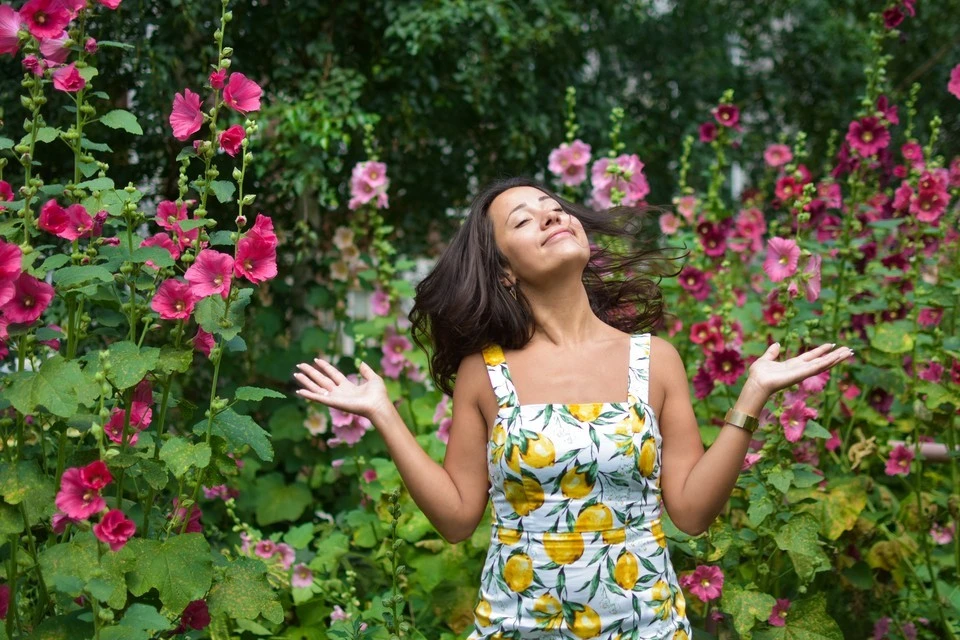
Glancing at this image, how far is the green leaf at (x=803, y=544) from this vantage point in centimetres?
211

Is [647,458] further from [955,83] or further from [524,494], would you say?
[955,83]

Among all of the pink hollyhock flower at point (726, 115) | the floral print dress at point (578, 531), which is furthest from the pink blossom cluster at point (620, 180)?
the floral print dress at point (578, 531)

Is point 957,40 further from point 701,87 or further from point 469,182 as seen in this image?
point 469,182

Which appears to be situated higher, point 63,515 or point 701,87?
point 701,87

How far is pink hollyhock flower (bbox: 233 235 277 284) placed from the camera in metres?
1.66

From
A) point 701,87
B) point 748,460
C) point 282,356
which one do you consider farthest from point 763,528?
point 701,87

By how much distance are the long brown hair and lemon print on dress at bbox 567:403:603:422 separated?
197mm

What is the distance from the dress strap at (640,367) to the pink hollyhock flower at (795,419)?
0.45m

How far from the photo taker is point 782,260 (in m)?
2.26

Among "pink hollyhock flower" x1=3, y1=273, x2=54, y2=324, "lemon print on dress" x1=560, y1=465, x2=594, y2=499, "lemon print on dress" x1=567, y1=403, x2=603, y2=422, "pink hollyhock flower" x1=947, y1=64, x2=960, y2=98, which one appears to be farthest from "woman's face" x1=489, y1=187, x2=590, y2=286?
"pink hollyhock flower" x1=947, y1=64, x2=960, y2=98

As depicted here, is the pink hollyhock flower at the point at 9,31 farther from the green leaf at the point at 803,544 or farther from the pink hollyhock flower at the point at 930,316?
the pink hollyhock flower at the point at 930,316

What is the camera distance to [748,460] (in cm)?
220

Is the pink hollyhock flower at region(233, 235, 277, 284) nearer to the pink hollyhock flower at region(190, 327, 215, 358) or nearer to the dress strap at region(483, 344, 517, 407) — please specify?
the pink hollyhock flower at region(190, 327, 215, 358)

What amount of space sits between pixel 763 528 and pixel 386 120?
2475 mm
